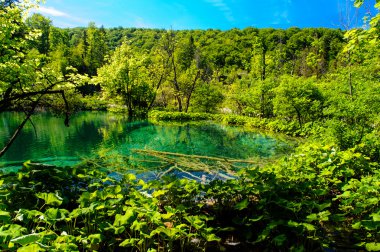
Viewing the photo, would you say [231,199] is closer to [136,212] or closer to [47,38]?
[136,212]

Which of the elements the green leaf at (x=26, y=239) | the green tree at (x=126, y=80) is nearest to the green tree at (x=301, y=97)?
the green leaf at (x=26, y=239)

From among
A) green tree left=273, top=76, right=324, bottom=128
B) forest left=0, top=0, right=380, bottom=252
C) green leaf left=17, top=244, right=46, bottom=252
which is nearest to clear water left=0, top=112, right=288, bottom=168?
forest left=0, top=0, right=380, bottom=252

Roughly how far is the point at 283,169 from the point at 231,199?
5.85ft

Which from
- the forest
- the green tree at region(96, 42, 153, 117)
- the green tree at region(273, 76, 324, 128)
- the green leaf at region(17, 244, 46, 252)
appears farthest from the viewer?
the green tree at region(96, 42, 153, 117)

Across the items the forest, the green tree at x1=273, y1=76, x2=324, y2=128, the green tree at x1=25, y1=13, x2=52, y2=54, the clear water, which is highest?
the green tree at x1=25, y1=13, x2=52, y2=54

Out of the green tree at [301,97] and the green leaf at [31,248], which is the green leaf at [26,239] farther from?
the green tree at [301,97]

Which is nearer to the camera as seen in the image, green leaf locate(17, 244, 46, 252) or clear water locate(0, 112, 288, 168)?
green leaf locate(17, 244, 46, 252)

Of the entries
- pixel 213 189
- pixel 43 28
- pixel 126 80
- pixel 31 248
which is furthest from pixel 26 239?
pixel 43 28

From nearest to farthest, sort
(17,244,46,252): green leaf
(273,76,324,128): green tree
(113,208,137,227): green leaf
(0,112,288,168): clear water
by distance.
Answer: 1. (17,244,46,252): green leaf
2. (113,208,137,227): green leaf
3. (0,112,288,168): clear water
4. (273,76,324,128): green tree

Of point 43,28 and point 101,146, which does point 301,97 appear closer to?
point 101,146

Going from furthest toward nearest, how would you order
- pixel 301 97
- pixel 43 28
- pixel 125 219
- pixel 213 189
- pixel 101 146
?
pixel 43 28 → pixel 301 97 → pixel 101 146 → pixel 213 189 → pixel 125 219

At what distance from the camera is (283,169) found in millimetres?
6223

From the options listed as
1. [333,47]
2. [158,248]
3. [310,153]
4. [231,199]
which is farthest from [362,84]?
[333,47]

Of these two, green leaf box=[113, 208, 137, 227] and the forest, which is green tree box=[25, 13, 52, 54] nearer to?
the forest
